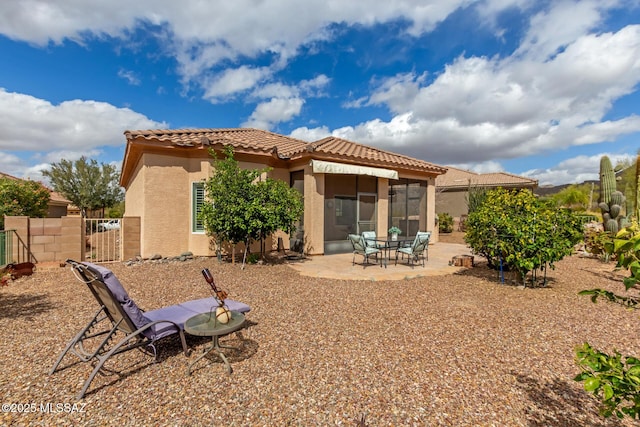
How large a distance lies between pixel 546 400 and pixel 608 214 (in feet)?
53.4

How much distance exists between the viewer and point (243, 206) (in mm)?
10172

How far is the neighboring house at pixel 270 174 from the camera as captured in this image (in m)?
11.7

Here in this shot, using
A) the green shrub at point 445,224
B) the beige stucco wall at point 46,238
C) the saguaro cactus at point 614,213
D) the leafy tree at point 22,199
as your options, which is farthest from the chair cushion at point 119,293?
the green shrub at point 445,224

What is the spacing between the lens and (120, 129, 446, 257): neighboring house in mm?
11664

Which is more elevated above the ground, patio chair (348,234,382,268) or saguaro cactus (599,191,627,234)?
saguaro cactus (599,191,627,234)

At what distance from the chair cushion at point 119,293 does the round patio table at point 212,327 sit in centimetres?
66

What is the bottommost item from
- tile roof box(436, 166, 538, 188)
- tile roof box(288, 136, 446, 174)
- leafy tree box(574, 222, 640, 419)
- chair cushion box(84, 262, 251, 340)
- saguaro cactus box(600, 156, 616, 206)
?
chair cushion box(84, 262, 251, 340)

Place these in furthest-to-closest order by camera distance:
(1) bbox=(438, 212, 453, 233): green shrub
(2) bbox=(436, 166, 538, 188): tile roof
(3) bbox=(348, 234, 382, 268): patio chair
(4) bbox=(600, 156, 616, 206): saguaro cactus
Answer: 1. (2) bbox=(436, 166, 538, 188): tile roof
2. (1) bbox=(438, 212, 453, 233): green shrub
3. (4) bbox=(600, 156, 616, 206): saguaro cactus
4. (3) bbox=(348, 234, 382, 268): patio chair

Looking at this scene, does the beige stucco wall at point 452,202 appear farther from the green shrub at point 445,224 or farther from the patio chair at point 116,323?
the patio chair at point 116,323

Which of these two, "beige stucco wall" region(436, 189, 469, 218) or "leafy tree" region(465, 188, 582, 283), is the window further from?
"beige stucco wall" region(436, 189, 469, 218)

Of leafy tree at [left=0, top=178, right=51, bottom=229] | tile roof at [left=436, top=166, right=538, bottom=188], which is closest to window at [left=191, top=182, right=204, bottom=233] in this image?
leafy tree at [left=0, top=178, right=51, bottom=229]

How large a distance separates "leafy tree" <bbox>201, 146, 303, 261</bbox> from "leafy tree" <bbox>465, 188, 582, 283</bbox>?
655 cm

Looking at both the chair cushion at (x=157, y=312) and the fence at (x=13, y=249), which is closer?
the chair cushion at (x=157, y=312)

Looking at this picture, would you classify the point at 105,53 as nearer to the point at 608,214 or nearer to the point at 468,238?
the point at 468,238
